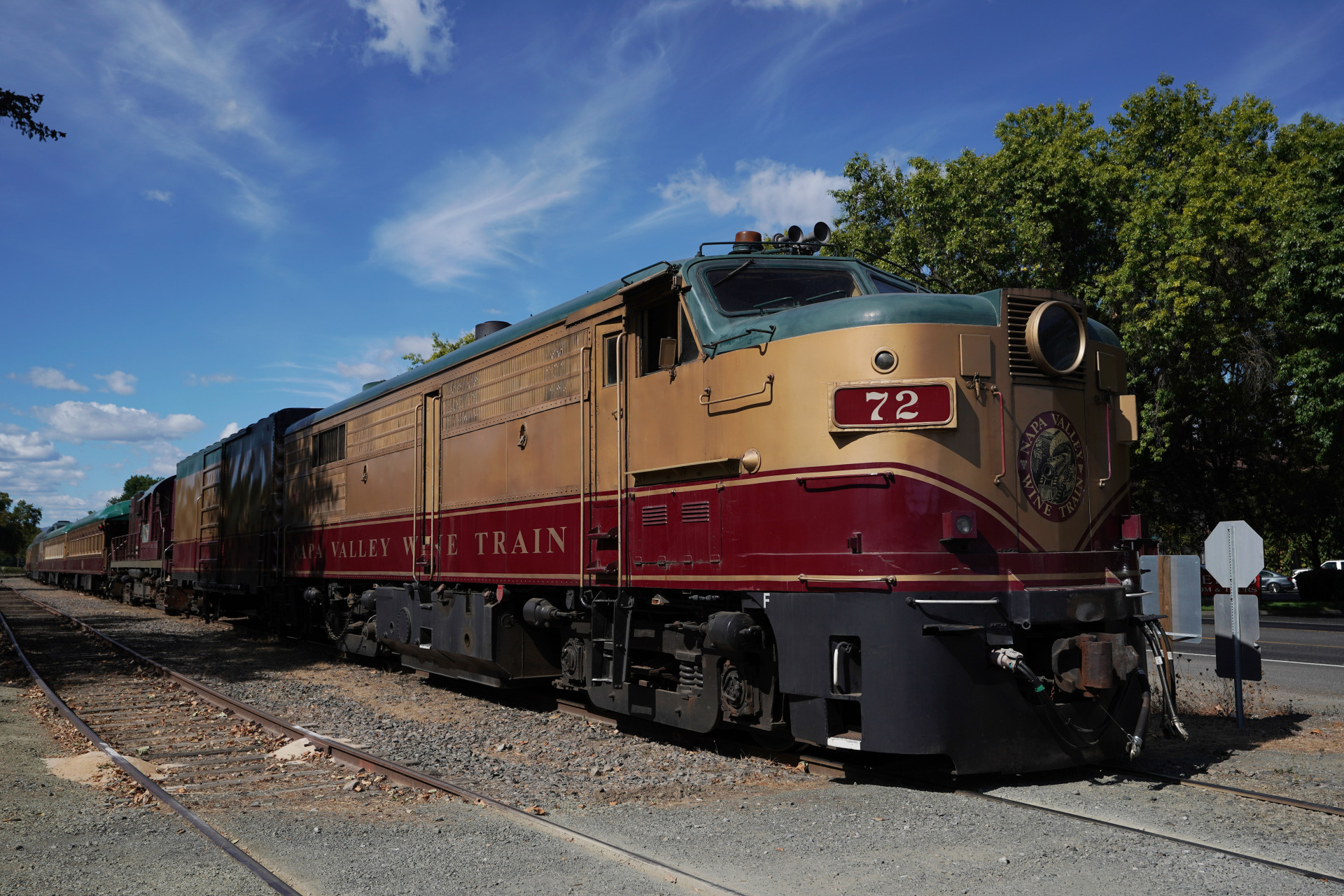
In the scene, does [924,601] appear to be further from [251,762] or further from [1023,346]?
[251,762]

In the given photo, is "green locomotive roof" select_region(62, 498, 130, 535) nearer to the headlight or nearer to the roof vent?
the roof vent

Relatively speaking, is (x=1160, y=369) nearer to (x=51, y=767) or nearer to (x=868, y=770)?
(x=868, y=770)

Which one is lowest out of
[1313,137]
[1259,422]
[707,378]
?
[707,378]

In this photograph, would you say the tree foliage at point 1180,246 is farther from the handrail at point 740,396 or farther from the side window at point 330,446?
the handrail at point 740,396

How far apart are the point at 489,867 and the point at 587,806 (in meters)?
1.38

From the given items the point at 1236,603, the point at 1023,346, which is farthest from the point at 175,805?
the point at 1236,603

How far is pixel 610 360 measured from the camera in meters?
9.01

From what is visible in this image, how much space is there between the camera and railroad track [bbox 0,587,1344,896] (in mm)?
5699

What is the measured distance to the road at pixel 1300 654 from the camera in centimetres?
1256

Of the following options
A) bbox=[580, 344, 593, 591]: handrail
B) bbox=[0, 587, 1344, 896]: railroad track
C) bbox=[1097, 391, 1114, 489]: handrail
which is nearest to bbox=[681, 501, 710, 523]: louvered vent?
bbox=[580, 344, 593, 591]: handrail

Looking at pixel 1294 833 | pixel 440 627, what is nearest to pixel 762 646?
pixel 1294 833

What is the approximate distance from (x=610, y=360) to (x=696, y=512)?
1863mm

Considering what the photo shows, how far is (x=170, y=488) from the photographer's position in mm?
28781

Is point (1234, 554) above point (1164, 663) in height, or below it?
above
